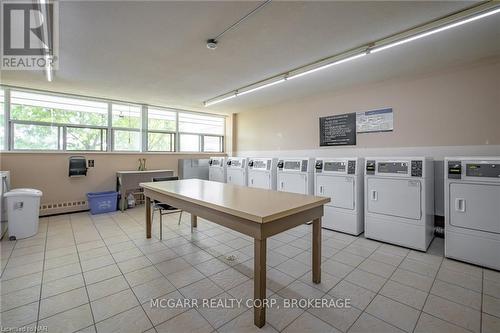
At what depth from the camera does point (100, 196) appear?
4.85 metres

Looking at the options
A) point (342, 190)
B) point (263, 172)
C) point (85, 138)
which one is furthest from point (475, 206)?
point (85, 138)

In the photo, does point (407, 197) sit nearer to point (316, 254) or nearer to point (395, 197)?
point (395, 197)

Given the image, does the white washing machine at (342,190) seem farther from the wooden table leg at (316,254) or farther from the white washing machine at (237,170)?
the white washing machine at (237,170)

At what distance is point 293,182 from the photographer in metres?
4.41

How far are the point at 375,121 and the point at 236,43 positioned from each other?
2919 mm

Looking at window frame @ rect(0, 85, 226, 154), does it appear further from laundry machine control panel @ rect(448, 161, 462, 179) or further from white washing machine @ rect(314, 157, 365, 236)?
laundry machine control panel @ rect(448, 161, 462, 179)

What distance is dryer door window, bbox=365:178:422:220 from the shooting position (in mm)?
3063

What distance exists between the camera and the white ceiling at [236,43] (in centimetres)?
214

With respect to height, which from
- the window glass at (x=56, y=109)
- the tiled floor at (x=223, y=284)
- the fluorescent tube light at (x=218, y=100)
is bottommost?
the tiled floor at (x=223, y=284)

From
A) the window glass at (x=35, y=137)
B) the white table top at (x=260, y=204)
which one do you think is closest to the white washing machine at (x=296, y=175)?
the white table top at (x=260, y=204)

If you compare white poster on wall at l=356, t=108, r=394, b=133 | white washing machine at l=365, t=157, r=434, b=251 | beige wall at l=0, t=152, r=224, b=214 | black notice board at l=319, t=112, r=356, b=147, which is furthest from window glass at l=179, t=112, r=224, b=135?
white washing machine at l=365, t=157, r=434, b=251

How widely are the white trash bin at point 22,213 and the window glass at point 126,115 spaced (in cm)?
255

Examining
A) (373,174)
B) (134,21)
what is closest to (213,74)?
(134,21)

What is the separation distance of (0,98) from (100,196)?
251 cm
